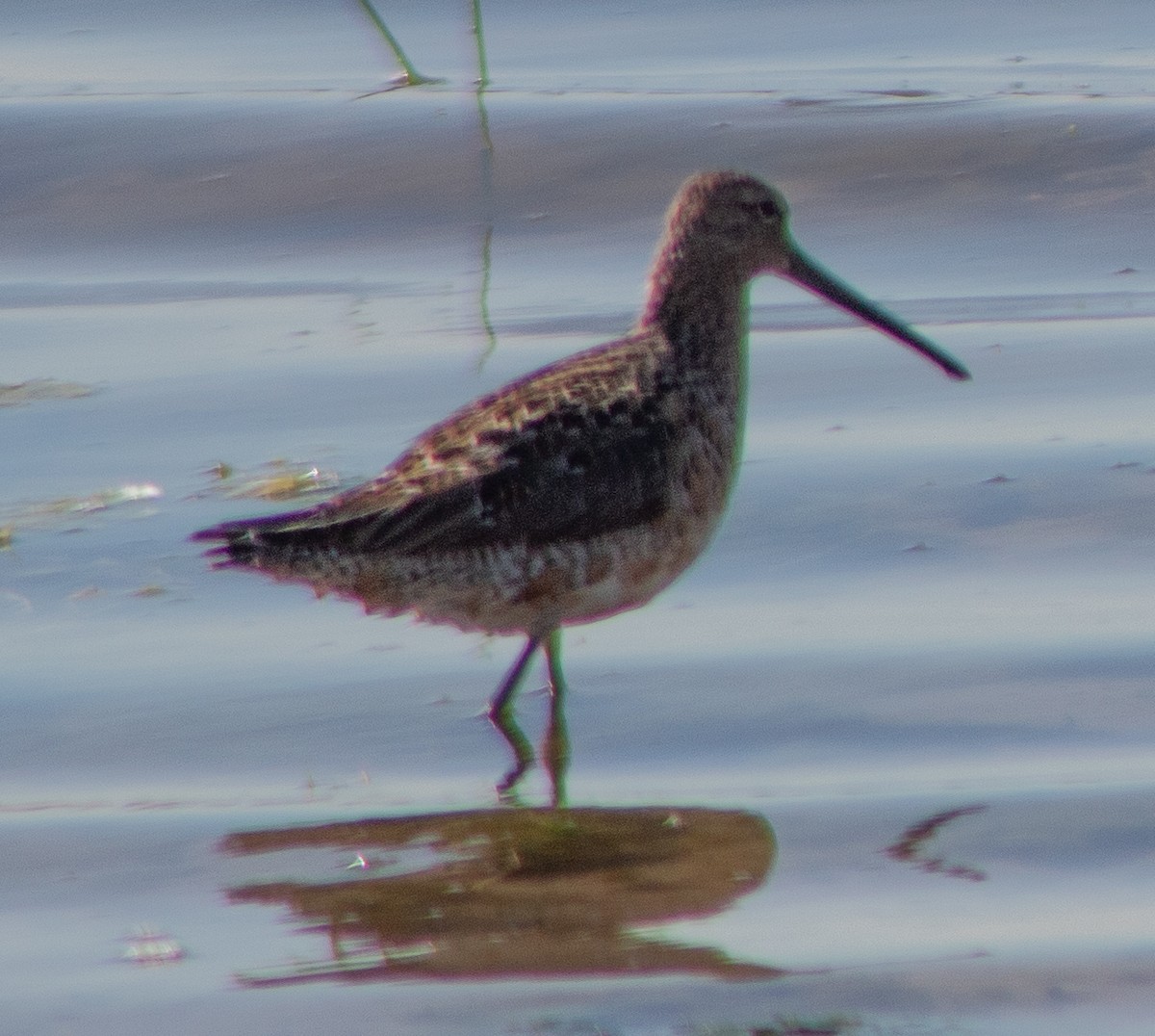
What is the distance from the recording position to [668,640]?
5.34m

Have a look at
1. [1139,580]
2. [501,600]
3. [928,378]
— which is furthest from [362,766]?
[928,378]

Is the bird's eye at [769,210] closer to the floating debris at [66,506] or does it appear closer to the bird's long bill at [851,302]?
the bird's long bill at [851,302]

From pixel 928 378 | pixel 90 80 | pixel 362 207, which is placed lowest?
pixel 928 378

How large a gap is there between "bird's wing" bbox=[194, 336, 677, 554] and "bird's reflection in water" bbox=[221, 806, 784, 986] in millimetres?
643

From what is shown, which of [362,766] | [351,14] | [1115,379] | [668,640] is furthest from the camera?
[351,14]

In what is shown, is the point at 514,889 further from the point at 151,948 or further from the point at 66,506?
the point at 66,506

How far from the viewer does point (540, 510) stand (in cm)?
483

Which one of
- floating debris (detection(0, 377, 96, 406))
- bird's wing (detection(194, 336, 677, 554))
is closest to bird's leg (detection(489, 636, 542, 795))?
bird's wing (detection(194, 336, 677, 554))

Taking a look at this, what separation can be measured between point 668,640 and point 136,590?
133 centimetres

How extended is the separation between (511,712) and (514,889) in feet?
3.03

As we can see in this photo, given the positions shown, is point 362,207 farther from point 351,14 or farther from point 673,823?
point 673,823

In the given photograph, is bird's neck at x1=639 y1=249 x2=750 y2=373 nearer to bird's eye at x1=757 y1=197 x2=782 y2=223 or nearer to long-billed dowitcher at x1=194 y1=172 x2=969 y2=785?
long-billed dowitcher at x1=194 y1=172 x2=969 y2=785

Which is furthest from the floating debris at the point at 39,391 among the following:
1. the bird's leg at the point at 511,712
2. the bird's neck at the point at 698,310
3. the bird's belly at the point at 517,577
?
the bird's leg at the point at 511,712

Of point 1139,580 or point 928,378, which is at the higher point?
point 928,378
